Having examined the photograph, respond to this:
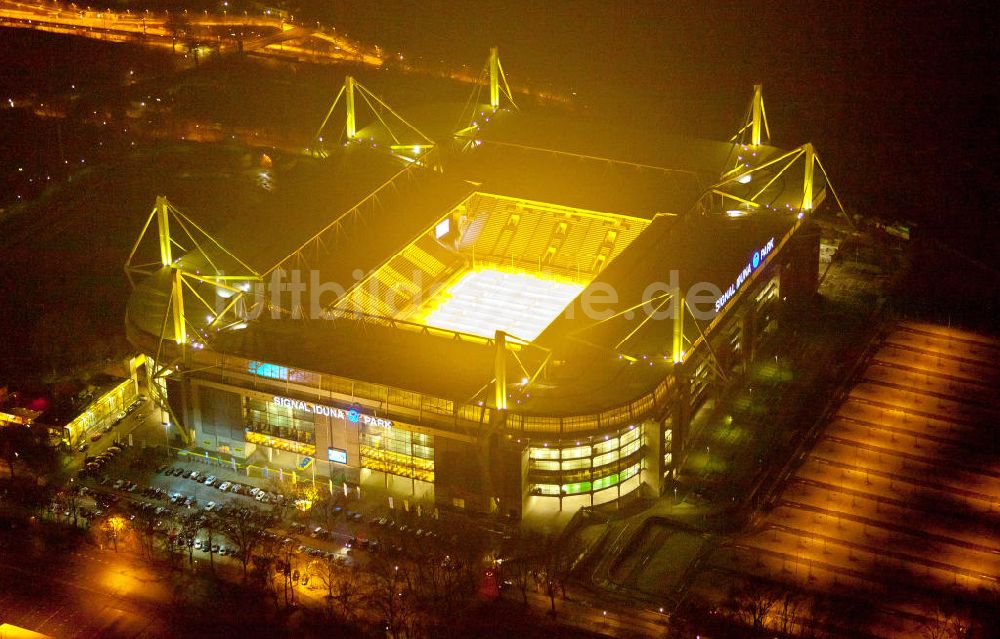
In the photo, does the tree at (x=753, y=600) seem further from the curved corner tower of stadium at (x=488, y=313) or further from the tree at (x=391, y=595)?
the tree at (x=391, y=595)

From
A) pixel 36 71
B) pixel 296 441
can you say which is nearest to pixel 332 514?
pixel 296 441

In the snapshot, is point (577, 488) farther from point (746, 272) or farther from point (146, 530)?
point (146, 530)

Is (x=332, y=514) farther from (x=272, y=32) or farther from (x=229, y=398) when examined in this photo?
(x=272, y=32)

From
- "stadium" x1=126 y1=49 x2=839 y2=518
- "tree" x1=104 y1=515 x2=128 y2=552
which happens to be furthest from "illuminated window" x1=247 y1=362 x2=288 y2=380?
"tree" x1=104 y1=515 x2=128 y2=552

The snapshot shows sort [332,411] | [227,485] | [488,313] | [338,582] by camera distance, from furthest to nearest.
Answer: [488,313], [227,485], [332,411], [338,582]

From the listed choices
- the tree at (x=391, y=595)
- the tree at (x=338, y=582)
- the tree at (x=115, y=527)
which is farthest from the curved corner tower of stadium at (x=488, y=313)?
the tree at (x=115, y=527)

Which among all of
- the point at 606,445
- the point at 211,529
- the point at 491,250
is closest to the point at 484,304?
the point at 491,250
